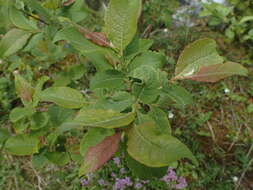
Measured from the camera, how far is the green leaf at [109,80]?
0.71 m

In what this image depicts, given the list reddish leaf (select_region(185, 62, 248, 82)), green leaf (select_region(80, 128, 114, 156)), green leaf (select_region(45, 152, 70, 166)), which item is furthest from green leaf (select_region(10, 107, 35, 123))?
reddish leaf (select_region(185, 62, 248, 82))

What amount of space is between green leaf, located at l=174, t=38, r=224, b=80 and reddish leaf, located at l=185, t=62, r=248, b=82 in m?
0.04

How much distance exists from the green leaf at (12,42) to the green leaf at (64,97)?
29 cm

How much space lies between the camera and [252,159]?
6.08 ft

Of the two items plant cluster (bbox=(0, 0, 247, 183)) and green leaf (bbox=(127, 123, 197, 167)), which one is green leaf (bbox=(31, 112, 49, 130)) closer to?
plant cluster (bbox=(0, 0, 247, 183))

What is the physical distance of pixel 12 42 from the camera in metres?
0.95

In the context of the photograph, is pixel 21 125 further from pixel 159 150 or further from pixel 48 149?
pixel 159 150

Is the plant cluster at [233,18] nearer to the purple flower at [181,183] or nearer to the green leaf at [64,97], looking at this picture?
the purple flower at [181,183]

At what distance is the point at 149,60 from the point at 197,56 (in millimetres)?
129

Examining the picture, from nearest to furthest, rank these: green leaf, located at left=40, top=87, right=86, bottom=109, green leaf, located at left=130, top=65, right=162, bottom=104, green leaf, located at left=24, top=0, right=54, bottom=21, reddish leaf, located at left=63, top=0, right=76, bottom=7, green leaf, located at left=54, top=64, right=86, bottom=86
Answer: green leaf, located at left=130, top=65, right=162, bottom=104, green leaf, located at left=40, top=87, right=86, bottom=109, green leaf, located at left=24, top=0, right=54, bottom=21, reddish leaf, located at left=63, top=0, right=76, bottom=7, green leaf, located at left=54, top=64, right=86, bottom=86

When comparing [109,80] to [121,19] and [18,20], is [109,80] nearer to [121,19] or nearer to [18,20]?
[121,19]

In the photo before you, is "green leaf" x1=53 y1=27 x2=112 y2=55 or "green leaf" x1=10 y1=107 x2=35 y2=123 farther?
"green leaf" x1=10 y1=107 x2=35 y2=123

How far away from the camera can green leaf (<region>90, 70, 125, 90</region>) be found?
0.71 metres

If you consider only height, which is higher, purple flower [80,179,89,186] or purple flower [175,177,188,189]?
purple flower [175,177,188,189]
